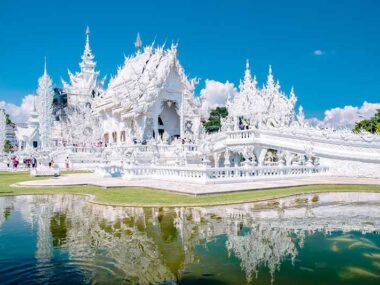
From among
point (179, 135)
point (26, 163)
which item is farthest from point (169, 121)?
point (26, 163)

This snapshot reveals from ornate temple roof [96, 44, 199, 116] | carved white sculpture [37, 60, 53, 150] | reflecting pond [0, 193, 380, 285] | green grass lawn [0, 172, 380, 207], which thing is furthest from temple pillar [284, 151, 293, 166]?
carved white sculpture [37, 60, 53, 150]

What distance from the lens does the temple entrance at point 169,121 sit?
3947 centimetres

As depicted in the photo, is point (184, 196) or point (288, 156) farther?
point (288, 156)

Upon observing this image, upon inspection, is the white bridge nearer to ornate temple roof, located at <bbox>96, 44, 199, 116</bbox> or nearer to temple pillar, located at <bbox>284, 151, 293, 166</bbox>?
temple pillar, located at <bbox>284, 151, 293, 166</bbox>

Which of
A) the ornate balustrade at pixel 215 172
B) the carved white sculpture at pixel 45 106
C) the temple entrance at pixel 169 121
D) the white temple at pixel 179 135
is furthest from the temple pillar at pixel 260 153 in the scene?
the carved white sculpture at pixel 45 106

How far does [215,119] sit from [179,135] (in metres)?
18.5

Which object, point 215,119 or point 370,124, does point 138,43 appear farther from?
point 370,124

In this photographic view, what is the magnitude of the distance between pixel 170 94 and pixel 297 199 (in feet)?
87.8

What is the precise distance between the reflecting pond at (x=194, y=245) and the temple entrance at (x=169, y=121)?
29.5 meters

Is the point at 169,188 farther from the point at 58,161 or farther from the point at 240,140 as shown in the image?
the point at 58,161

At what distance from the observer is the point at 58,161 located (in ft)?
115

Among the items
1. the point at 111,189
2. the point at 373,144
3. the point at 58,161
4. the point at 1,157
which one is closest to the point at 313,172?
the point at 373,144

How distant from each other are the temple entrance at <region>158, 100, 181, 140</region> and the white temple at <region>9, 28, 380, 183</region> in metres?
0.11

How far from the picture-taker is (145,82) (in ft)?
116
